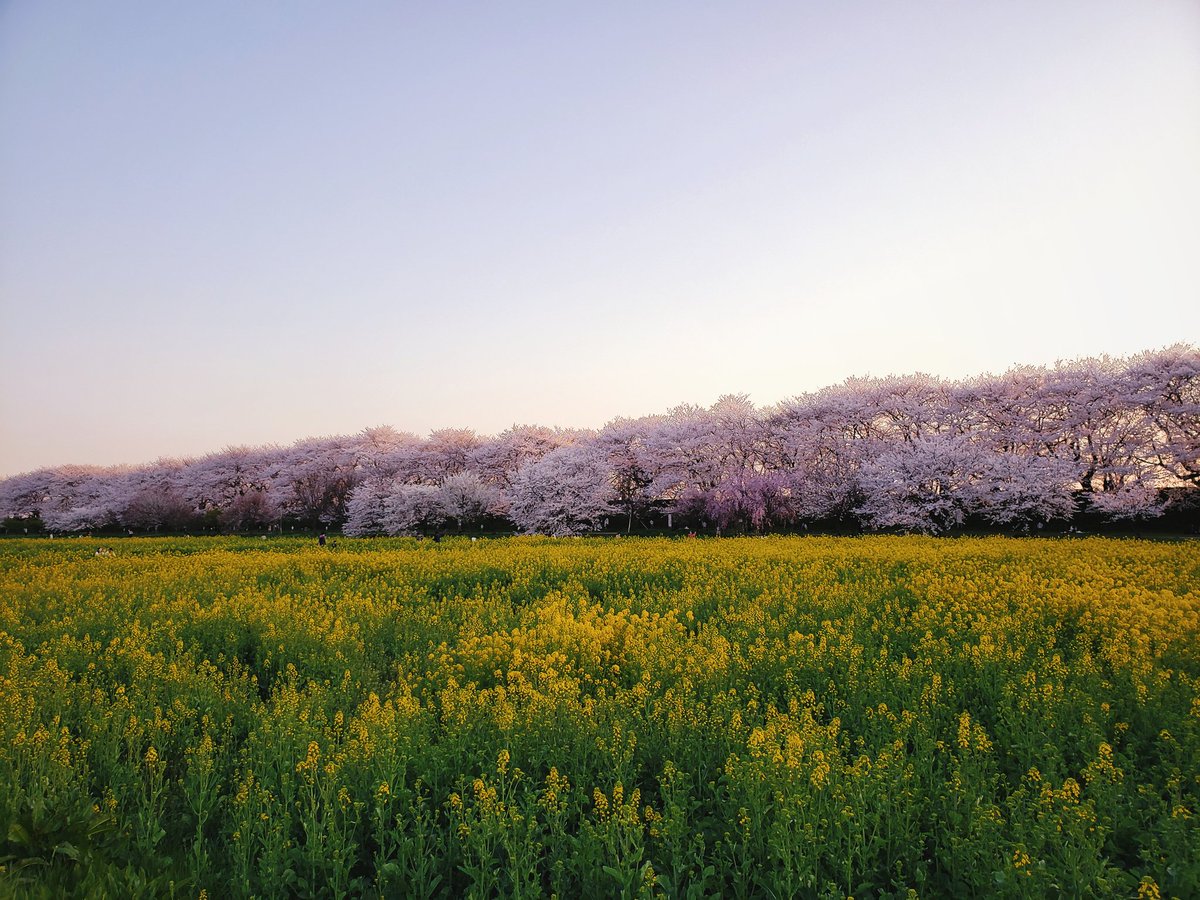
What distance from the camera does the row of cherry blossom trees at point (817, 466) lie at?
4103 cm

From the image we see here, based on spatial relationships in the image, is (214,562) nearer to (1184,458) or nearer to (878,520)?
(878,520)

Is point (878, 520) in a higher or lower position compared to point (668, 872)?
lower

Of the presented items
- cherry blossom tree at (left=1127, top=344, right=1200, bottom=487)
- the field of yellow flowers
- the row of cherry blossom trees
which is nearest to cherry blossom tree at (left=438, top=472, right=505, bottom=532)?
the row of cherry blossom trees

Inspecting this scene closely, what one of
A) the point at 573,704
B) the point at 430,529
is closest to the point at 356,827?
the point at 573,704

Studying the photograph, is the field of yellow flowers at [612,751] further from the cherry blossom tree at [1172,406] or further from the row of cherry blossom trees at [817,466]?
the cherry blossom tree at [1172,406]

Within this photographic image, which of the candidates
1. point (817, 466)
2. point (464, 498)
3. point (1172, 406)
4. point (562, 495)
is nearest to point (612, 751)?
point (562, 495)

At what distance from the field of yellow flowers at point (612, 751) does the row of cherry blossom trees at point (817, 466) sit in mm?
34397

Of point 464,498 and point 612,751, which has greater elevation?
point 612,751

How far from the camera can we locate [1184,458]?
128 feet

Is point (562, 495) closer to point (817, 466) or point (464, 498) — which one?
point (464, 498)

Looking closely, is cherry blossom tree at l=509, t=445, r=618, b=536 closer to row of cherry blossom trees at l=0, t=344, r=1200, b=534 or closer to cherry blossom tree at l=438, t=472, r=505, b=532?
row of cherry blossom trees at l=0, t=344, r=1200, b=534

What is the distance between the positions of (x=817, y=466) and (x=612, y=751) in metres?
50.1

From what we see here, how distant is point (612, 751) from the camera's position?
5.20m

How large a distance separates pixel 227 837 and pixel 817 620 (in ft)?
30.9
